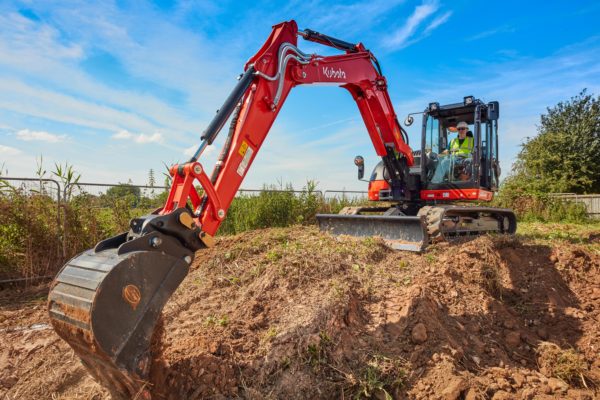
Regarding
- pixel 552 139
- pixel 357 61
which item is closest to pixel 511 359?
pixel 357 61

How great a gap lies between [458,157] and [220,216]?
18.3 feet

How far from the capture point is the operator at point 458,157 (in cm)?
768

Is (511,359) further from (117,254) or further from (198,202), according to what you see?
(117,254)

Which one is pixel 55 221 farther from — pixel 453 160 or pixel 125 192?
pixel 453 160

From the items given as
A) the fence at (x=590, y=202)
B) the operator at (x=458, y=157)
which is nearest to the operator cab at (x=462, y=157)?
the operator at (x=458, y=157)

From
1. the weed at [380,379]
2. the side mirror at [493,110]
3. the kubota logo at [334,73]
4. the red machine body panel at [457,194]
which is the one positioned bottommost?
the weed at [380,379]

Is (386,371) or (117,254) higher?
(117,254)

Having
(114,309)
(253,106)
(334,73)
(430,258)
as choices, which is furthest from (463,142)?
(114,309)

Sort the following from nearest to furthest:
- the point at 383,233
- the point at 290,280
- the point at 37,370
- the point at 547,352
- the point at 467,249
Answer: the point at 37,370
the point at 547,352
the point at 290,280
the point at 467,249
the point at 383,233

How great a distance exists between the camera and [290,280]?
4.47 meters

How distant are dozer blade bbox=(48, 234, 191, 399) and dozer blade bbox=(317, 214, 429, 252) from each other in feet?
14.0

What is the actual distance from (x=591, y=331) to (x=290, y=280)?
132 inches

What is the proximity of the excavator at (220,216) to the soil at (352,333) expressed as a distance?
0.42 m

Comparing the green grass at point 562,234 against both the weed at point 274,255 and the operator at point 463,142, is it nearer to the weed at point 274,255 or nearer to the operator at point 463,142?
the operator at point 463,142
